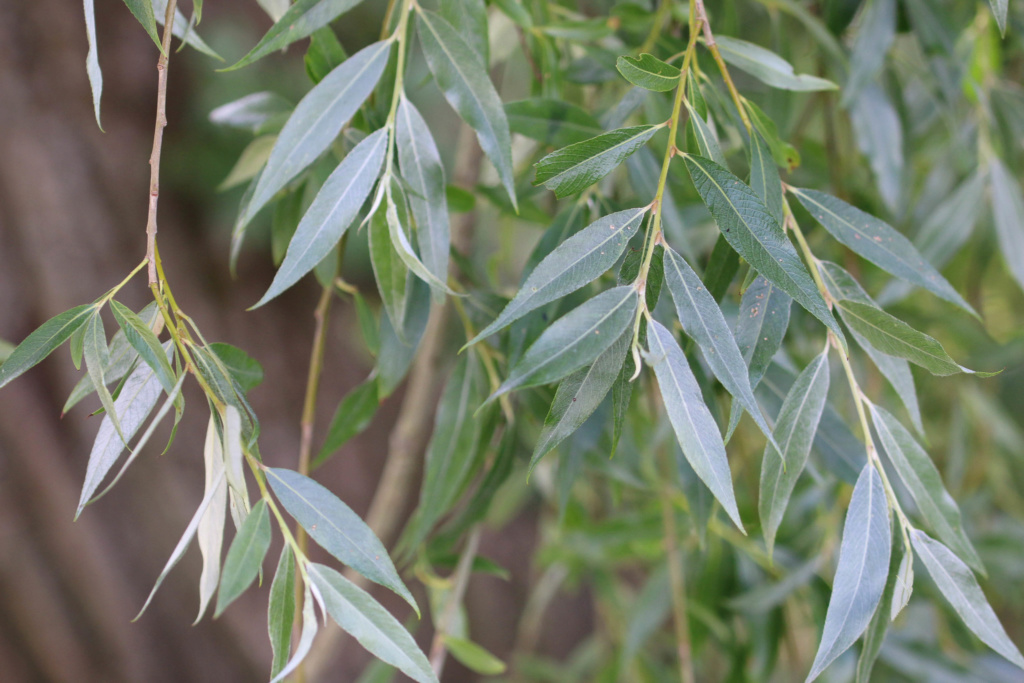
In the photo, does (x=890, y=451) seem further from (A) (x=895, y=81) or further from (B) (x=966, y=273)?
(B) (x=966, y=273)

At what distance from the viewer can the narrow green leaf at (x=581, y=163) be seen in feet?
0.79

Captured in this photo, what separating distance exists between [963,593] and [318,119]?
0.31 meters

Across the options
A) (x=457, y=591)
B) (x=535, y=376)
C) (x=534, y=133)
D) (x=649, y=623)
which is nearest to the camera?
(x=535, y=376)

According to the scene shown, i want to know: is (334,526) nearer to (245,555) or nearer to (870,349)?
(245,555)

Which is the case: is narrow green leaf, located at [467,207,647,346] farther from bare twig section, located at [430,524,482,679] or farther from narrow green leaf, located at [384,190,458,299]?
bare twig section, located at [430,524,482,679]

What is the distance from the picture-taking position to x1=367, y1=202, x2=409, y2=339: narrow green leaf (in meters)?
0.28

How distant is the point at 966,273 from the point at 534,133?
57 cm

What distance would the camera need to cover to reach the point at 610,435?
1.42ft

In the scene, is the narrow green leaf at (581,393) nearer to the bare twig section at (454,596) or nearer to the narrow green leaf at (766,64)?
the narrow green leaf at (766,64)

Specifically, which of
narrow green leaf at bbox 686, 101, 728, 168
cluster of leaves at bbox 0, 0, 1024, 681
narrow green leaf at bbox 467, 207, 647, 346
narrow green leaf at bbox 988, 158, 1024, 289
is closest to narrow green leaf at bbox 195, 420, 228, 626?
cluster of leaves at bbox 0, 0, 1024, 681

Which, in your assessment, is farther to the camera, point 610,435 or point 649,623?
point 649,623

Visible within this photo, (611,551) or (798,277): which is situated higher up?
(798,277)

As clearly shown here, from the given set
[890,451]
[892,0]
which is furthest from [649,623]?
[892,0]

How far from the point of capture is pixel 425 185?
30 cm
